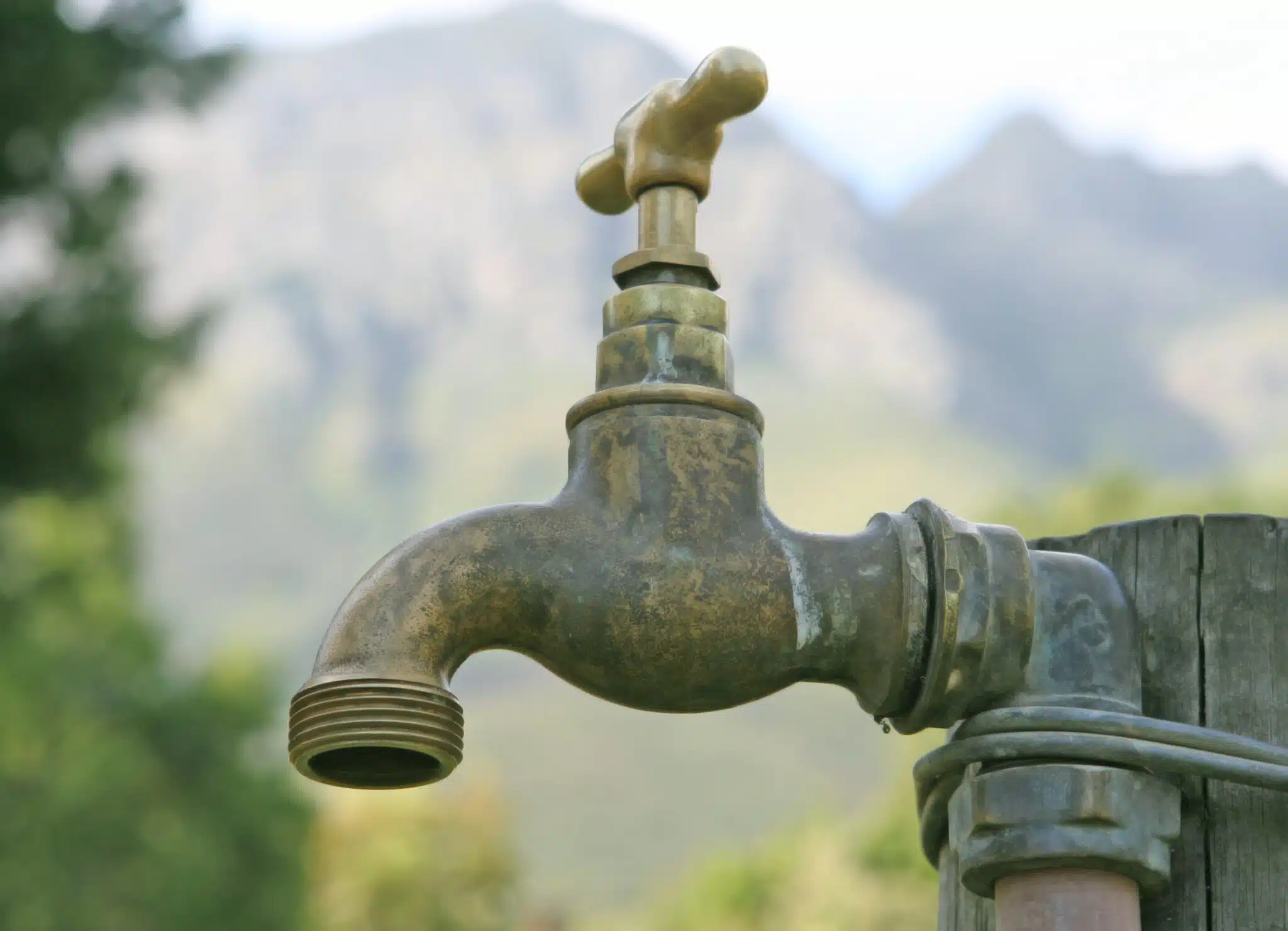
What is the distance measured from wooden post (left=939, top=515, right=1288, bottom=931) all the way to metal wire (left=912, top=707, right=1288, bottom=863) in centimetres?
4

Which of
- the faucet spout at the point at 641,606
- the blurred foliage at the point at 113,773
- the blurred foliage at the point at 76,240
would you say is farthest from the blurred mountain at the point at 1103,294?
the faucet spout at the point at 641,606

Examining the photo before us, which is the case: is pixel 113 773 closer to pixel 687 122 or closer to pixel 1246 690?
pixel 687 122

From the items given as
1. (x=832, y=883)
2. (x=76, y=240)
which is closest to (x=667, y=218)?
(x=76, y=240)

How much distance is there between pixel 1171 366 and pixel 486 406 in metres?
44.1

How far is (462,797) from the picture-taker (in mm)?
18828

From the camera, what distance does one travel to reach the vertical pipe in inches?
46.9

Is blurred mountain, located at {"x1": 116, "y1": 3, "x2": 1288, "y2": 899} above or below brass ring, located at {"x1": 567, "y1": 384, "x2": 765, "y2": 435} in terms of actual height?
above

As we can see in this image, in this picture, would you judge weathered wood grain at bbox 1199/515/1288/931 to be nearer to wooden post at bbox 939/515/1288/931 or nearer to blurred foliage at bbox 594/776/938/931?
wooden post at bbox 939/515/1288/931

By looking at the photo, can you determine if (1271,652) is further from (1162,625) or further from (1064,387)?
(1064,387)

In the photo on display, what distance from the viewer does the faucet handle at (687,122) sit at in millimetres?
1336

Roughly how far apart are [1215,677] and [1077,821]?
167 mm

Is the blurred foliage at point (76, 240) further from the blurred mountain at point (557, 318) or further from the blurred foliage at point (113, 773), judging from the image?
the blurred mountain at point (557, 318)

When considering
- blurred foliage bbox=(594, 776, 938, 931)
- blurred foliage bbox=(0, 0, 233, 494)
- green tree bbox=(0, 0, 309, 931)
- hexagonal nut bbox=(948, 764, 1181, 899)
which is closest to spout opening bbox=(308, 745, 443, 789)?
hexagonal nut bbox=(948, 764, 1181, 899)

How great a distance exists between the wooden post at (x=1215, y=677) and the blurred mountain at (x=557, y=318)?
72.1 m
